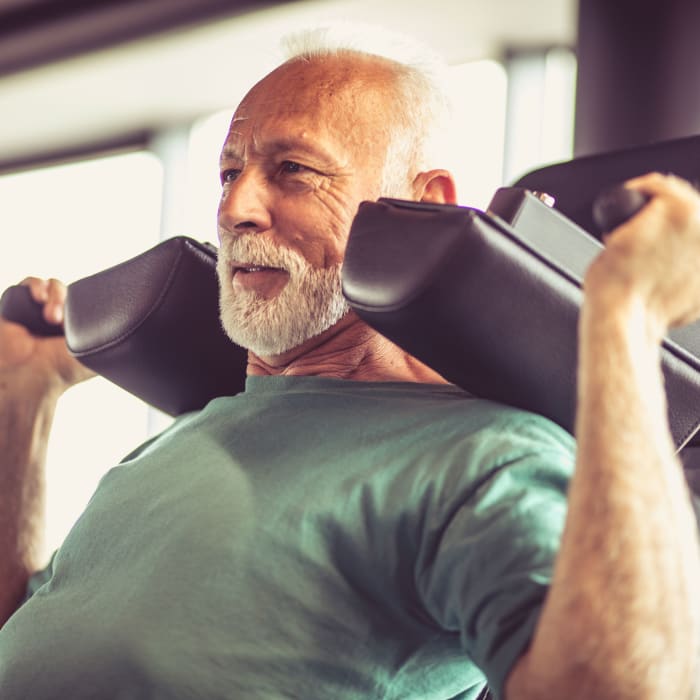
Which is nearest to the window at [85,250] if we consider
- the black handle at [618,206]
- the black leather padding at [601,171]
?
Result: the black leather padding at [601,171]

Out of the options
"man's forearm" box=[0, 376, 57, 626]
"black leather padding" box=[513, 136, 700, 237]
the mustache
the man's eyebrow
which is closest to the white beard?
the mustache

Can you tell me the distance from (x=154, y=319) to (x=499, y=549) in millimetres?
648

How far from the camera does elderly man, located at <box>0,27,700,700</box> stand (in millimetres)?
747

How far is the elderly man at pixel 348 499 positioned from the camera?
29.4 inches

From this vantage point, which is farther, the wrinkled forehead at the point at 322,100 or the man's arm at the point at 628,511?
the wrinkled forehead at the point at 322,100

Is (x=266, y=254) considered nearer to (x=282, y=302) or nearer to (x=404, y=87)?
(x=282, y=302)

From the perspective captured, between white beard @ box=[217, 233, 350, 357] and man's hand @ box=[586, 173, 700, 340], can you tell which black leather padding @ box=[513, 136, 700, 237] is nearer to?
white beard @ box=[217, 233, 350, 357]

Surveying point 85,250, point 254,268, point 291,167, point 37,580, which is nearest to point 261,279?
point 254,268

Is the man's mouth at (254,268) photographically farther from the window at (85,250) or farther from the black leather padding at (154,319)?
the window at (85,250)

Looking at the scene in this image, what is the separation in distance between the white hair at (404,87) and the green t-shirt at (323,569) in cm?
37

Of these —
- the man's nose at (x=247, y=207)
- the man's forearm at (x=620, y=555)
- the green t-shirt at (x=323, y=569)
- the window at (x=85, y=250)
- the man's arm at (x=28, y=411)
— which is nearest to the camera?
the man's forearm at (x=620, y=555)

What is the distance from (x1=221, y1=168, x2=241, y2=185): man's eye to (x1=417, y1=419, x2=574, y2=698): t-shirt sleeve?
22.8 inches

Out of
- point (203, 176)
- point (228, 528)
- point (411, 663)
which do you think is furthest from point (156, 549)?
point (203, 176)

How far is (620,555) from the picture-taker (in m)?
0.73
